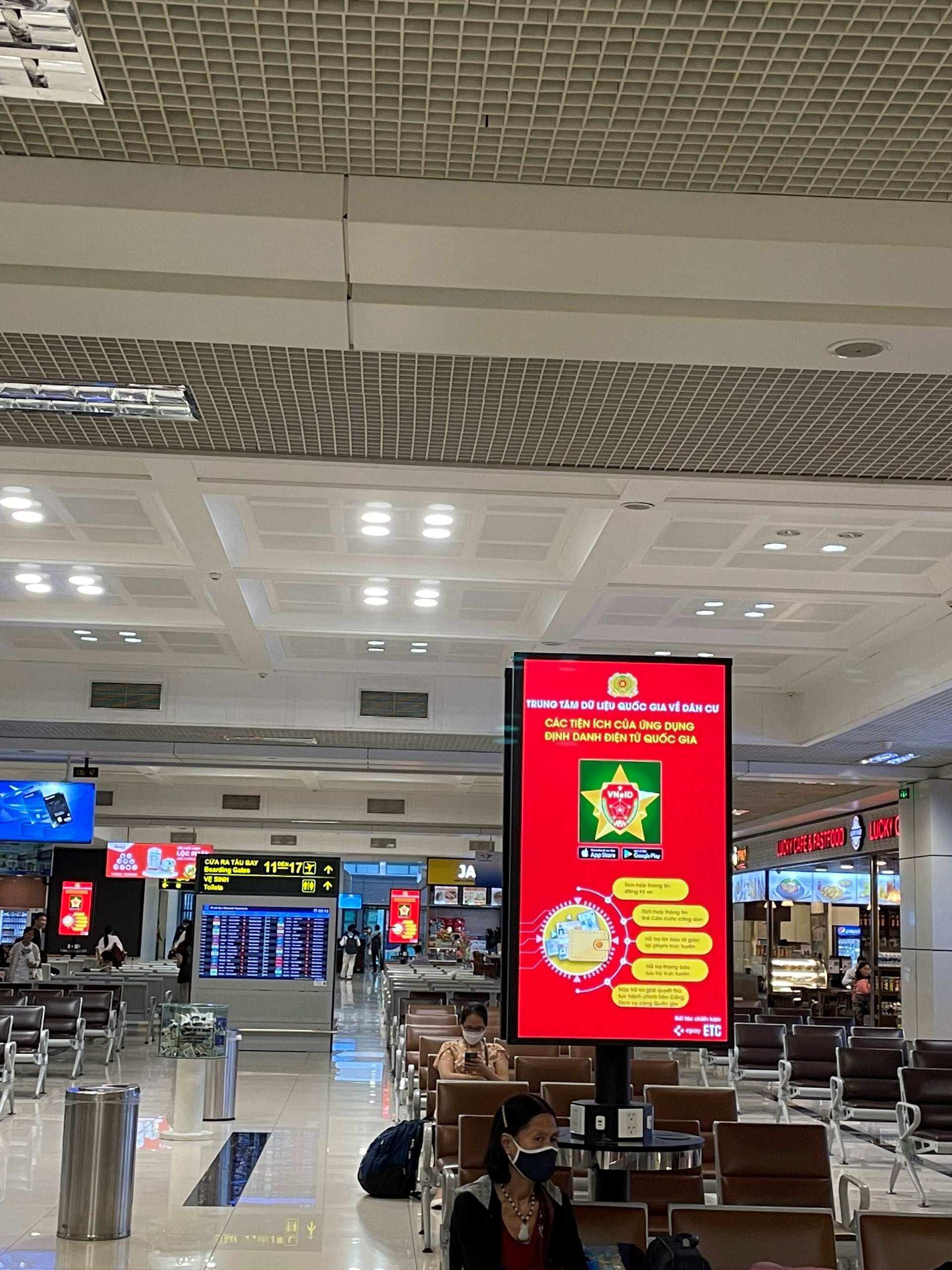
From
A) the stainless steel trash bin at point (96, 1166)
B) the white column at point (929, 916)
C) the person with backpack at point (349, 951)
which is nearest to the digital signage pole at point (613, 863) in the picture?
the stainless steel trash bin at point (96, 1166)

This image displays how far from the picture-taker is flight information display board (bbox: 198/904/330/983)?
1906cm

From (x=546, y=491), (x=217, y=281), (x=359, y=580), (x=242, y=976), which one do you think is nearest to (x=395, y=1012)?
(x=242, y=976)

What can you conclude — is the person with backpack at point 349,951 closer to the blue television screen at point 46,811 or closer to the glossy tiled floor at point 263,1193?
the blue television screen at point 46,811

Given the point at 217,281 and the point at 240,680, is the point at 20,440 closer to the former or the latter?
the point at 217,281

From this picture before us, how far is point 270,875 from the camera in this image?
19953 millimetres

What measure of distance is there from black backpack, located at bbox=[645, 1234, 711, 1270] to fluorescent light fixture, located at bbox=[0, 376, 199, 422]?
Result: 3668mm

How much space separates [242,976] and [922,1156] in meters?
10.6

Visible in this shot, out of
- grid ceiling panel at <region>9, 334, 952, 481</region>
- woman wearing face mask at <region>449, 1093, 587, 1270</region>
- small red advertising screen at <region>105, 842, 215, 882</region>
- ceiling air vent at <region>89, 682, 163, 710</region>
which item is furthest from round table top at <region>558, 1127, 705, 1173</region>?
small red advertising screen at <region>105, 842, 215, 882</region>

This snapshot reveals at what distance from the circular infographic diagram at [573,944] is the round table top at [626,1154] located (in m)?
0.61

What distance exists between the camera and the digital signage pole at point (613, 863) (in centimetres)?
517

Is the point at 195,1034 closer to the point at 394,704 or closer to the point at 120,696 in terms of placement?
the point at 120,696

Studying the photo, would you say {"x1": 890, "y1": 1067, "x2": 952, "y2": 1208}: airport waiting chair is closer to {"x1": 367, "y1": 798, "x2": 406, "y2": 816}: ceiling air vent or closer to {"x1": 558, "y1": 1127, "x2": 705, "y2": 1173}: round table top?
{"x1": 558, "y1": 1127, "x2": 705, "y2": 1173}: round table top

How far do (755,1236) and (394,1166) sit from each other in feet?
13.9

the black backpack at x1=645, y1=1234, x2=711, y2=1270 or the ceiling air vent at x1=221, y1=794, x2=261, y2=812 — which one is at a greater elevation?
the ceiling air vent at x1=221, y1=794, x2=261, y2=812
